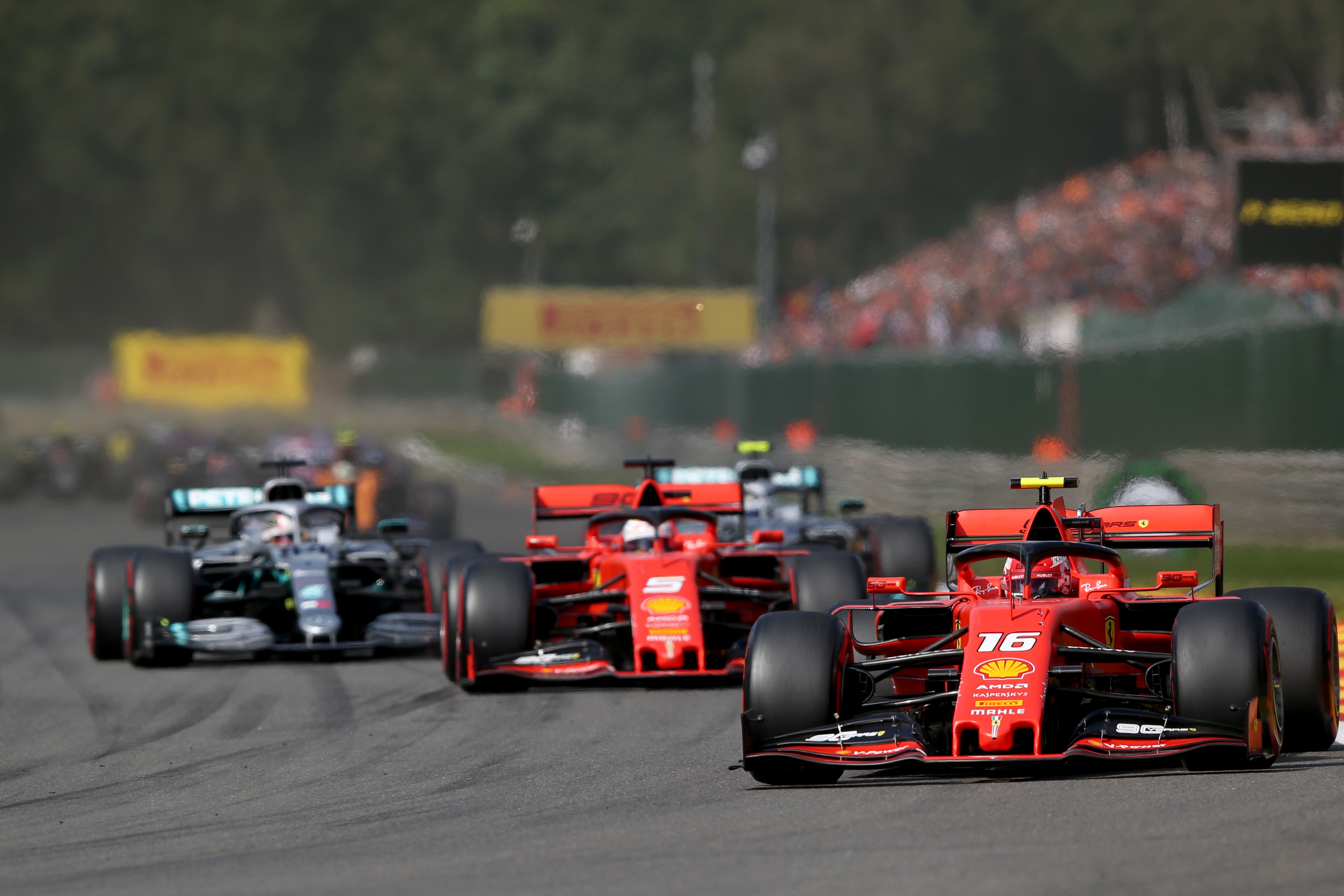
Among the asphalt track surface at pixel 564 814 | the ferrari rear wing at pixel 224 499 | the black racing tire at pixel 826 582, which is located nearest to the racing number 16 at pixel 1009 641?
the asphalt track surface at pixel 564 814

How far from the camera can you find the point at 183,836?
852 cm

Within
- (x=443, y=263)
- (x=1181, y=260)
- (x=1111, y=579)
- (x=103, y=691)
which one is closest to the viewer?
(x=1111, y=579)

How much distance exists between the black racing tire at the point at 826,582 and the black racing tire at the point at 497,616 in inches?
67.8

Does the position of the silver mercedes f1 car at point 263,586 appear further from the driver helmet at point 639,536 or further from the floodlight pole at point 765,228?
the floodlight pole at point 765,228

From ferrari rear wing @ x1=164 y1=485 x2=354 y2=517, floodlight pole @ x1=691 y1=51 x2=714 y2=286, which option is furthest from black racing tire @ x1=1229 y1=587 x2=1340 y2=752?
floodlight pole @ x1=691 y1=51 x2=714 y2=286

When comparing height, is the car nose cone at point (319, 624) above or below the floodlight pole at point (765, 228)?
below

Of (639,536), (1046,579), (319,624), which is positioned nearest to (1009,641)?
(1046,579)

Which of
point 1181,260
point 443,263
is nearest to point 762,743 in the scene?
point 1181,260

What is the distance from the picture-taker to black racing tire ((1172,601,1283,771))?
348 inches

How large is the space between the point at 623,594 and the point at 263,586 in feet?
11.8

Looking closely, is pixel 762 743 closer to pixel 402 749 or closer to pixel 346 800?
pixel 346 800

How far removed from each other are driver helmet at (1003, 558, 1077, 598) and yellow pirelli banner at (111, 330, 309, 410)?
55.7m

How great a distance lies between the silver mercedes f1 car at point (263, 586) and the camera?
15.4 meters

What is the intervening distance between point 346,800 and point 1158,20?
133ft
